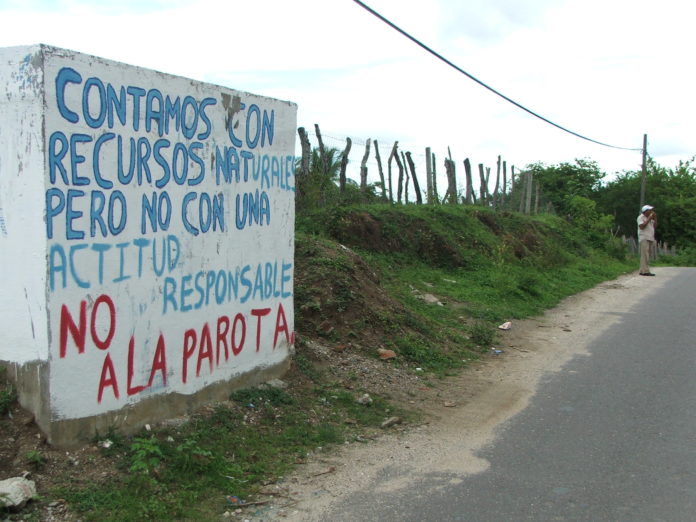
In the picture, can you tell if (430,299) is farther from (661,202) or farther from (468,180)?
(661,202)

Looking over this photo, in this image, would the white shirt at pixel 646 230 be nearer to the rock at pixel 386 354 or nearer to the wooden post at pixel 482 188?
the wooden post at pixel 482 188

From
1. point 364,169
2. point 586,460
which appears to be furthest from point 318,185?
point 586,460

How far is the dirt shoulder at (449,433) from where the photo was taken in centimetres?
446

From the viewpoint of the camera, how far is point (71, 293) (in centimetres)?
435

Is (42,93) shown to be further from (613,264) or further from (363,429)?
(613,264)

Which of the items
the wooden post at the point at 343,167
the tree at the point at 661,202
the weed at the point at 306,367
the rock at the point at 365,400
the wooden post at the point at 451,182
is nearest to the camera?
the rock at the point at 365,400

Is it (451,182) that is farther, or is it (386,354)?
(451,182)

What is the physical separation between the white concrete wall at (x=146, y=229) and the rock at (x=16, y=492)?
0.51m

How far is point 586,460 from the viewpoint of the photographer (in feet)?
16.6

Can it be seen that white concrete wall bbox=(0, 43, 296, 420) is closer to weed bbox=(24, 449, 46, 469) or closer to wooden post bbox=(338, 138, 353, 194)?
weed bbox=(24, 449, 46, 469)

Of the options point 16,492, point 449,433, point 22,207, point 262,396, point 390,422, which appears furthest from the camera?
point 262,396

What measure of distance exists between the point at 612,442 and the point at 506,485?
1.38 meters

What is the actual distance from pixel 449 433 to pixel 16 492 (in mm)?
3374

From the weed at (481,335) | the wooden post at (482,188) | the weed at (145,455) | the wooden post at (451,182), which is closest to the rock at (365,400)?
the weed at (145,455)
